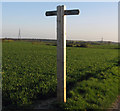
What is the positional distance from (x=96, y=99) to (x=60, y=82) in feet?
5.44

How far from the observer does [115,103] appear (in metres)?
6.08

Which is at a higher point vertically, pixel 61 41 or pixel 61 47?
pixel 61 41

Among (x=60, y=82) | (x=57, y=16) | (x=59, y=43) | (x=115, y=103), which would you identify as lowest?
(x=115, y=103)

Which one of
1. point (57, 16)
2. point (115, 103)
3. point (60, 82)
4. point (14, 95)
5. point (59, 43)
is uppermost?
point (57, 16)

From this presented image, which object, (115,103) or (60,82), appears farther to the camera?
(115,103)

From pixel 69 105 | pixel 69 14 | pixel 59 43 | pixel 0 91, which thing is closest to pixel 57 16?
pixel 69 14

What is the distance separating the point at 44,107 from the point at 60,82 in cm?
99

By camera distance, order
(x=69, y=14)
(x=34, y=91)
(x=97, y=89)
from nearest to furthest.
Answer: (x=69, y=14)
(x=34, y=91)
(x=97, y=89)

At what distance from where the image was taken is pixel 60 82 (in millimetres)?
5258

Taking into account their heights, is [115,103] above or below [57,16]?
below

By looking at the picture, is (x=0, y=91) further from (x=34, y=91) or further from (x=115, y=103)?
(x=115, y=103)

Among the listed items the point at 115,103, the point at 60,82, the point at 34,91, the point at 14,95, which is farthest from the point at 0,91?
the point at 115,103

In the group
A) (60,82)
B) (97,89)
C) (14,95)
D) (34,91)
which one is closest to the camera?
(60,82)

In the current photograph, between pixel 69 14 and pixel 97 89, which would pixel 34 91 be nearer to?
pixel 97 89
